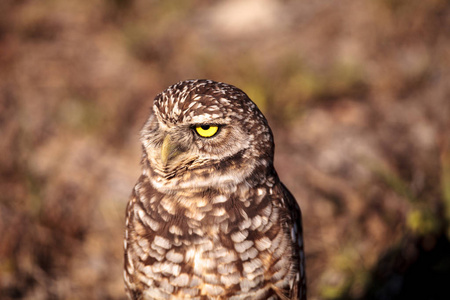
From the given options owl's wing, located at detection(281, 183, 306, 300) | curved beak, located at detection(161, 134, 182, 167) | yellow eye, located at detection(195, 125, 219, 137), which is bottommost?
owl's wing, located at detection(281, 183, 306, 300)

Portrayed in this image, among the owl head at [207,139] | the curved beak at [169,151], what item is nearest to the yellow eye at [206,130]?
the owl head at [207,139]

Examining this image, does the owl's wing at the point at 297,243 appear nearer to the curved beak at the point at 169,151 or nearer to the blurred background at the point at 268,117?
the curved beak at the point at 169,151

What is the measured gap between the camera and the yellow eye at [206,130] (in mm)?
2062

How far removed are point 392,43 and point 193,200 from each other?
14.4ft

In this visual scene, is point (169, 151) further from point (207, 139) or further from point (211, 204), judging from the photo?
point (211, 204)

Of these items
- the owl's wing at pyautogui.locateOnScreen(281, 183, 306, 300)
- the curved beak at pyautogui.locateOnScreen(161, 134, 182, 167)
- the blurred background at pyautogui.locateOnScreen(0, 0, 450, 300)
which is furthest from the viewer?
the blurred background at pyautogui.locateOnScreen(0, 0, 450, 300)

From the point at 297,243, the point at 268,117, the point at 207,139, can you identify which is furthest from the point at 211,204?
the point at 268,117

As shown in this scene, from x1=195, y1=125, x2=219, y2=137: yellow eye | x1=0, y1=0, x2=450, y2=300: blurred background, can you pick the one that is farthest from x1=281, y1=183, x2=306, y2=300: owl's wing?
x1=0, y1=0, x2=450, y2=300: blurred background

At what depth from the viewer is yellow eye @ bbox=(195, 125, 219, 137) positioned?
6.77 ft

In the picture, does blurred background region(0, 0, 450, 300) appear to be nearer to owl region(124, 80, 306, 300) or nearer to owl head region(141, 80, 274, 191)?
owl region(124, 80, 306, 300)

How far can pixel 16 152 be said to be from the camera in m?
4.27

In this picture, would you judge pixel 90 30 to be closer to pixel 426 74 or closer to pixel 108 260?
pixel 108 260

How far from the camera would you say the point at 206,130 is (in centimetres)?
207

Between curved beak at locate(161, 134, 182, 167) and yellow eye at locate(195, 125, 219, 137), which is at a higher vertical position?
yellow eye at locate(195, 125, 219, 137)
